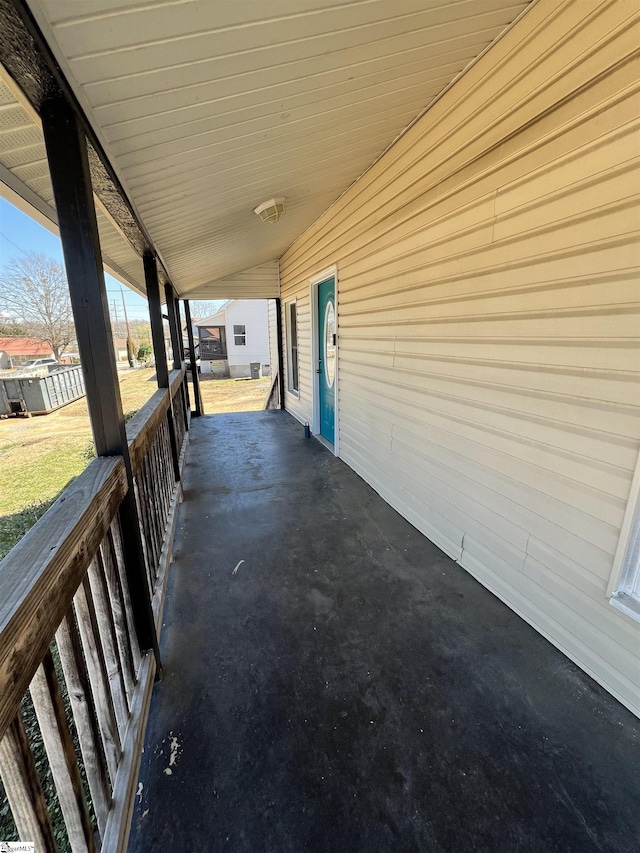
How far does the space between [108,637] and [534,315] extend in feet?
7.36

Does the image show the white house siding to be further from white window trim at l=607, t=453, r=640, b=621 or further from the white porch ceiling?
the white porch ceiling

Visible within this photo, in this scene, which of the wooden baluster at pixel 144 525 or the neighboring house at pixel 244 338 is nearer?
the wooden baluster at pixel 144 525

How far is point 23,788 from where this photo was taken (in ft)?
2.39

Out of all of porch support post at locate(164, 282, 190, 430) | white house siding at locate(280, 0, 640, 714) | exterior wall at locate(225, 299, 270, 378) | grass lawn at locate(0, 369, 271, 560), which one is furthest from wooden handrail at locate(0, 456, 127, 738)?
exterior wall at locate(225, 299, 270, 378)

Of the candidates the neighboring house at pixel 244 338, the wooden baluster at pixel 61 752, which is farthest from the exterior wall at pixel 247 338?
the wooden baluster at pixel 61 752

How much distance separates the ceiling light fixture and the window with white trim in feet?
11.0

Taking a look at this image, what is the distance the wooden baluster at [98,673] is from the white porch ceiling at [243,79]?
140 cm

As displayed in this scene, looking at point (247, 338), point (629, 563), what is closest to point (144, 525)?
point (629, 563)

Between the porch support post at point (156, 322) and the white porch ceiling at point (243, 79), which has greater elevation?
the white porch ceiling at point (243, 79)

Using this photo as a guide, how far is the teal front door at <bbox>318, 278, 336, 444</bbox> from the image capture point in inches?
180

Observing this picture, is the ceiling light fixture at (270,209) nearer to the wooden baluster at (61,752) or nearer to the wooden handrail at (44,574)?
the wooden handrail at (44,574)

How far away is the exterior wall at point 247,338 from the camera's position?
17719 millimetres

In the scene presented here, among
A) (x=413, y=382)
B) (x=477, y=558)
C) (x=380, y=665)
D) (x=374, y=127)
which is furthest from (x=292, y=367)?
(x=380, y=665)

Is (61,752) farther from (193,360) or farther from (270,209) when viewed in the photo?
(193,360)
